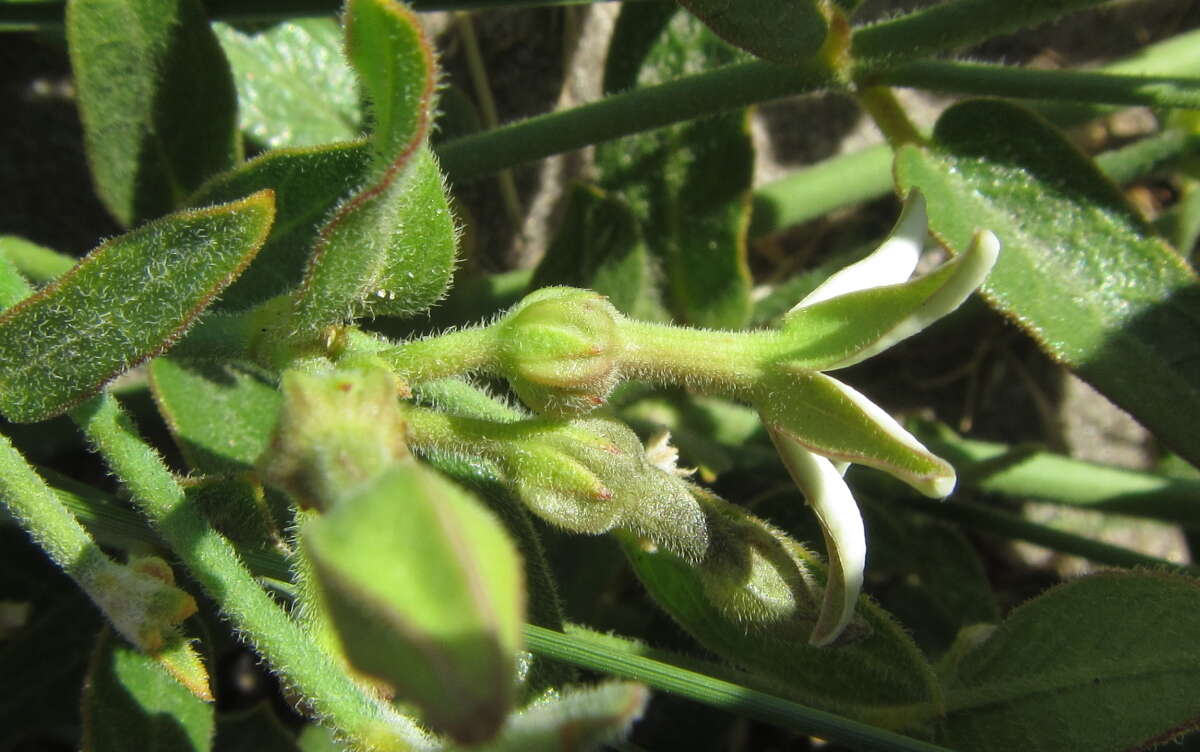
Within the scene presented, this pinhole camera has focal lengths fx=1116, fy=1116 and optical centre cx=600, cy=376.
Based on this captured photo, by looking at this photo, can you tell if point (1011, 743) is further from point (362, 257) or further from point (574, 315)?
point (362, 257)

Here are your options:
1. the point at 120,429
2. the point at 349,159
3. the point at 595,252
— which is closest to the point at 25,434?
the point at 120,429

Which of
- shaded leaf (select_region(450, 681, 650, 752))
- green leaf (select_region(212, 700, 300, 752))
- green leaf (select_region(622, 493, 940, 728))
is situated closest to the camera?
shaded leaf (select_region(450, 681, 650, 752))

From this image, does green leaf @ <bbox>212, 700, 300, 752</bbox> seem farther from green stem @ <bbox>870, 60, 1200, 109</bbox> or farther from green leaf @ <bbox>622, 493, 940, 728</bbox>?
green stem @ <bbox>870, 60, 1200, 109</bbox>

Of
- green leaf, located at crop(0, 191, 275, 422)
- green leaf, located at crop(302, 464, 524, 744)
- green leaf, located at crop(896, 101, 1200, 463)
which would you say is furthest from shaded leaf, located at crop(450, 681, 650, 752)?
green leaf, located at crop(896, 101, 1200, 463)

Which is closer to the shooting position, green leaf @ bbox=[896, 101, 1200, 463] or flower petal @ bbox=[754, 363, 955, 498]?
flower petal @ bbox=[754, 363, 955, 498]

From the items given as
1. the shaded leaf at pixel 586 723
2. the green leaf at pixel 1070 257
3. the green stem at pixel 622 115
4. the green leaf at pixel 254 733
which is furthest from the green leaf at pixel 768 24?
the green leaf at pixel 254 733

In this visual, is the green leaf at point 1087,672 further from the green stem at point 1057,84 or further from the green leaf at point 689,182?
the green leaf at point 689,182

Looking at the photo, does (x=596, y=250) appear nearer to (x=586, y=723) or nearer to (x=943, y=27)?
(x=943, y=27)
